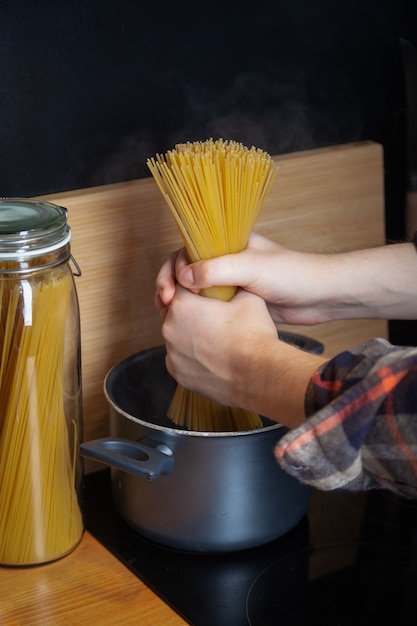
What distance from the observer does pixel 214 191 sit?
3.34 feet

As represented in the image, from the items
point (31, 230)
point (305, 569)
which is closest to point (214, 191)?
point (31, 230)

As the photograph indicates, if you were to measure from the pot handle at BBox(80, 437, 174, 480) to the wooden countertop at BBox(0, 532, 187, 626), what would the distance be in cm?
13

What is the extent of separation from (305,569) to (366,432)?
0.36m

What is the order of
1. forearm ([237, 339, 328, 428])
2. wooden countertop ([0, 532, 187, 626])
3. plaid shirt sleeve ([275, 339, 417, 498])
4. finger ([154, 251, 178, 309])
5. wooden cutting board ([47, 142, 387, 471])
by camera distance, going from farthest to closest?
wooden cutting board ([47, 142, 387, 471]), finger ([154, 251, 178, 309]), wooden countertop ([0, 532, 187, 626]), forearm ([237, 339, 328, 428]), plaid shirt sleeve ([275, 339, 417, 498])

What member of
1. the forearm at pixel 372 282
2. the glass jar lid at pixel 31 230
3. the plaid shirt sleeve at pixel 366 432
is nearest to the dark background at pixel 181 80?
the glass jar lid at pixel 31 230

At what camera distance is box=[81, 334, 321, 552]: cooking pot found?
1020 mm

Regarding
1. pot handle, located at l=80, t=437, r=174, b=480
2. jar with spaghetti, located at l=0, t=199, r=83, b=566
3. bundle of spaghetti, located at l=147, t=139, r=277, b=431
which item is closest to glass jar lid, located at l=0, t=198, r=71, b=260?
jar with spaghetti, located at l=0, t=199, r=83, b=566

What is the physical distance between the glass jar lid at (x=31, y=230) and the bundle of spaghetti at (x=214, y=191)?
0.12 metres

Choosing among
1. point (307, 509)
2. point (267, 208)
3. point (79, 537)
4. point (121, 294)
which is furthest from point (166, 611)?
point (267, 208)

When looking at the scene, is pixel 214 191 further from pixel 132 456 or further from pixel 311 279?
pixel 132 456

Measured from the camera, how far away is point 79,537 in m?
1.13

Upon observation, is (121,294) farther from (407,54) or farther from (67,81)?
(407,54)

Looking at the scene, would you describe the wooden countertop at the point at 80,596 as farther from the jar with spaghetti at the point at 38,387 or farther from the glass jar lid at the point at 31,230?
the glass jar lid at the point at 31,230

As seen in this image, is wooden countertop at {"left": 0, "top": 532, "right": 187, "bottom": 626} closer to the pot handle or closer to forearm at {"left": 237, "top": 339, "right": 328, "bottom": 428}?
the pot handle
